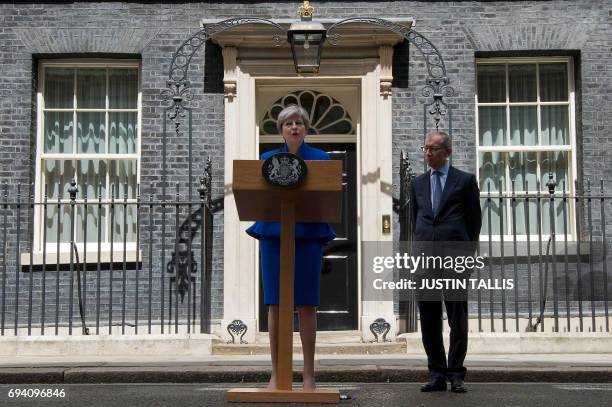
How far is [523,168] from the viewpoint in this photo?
1216 centimetres

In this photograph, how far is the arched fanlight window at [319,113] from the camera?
12.3 meters

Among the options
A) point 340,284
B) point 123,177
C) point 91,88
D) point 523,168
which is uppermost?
point 91,88

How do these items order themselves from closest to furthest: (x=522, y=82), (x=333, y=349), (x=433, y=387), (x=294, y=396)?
(x=294, y=396) → (x=433, y=387) → (x=333, y=349) → (x=522, y=82)

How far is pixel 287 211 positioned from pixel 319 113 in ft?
21.0

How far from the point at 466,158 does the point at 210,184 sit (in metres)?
2.95

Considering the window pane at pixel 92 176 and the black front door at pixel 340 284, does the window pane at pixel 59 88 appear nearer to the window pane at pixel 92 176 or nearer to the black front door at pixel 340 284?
the window pane at pixel 92 176

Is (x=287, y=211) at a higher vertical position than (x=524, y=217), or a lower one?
lower

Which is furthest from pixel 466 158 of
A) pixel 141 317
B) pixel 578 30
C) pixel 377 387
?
pixel 377 387

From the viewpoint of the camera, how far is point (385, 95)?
38.7 ft

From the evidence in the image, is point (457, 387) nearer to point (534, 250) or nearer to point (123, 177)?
point (534, 250)

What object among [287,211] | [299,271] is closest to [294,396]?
[299,271]

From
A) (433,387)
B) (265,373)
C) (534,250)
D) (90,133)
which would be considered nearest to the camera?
(433,387)

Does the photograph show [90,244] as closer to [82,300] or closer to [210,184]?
[82,300]

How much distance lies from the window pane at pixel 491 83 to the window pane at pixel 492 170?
0.67 meters
